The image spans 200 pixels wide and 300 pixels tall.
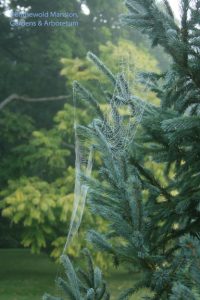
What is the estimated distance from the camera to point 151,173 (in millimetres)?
1930

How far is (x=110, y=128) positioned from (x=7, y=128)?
982cm

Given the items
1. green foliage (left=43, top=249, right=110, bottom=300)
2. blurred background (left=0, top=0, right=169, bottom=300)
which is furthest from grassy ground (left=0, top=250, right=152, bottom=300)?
green foliage (left=43, top=249, right=110, bottom=300)

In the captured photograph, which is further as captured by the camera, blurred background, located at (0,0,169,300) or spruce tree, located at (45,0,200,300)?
blurred background, located at (0,0,169,300)

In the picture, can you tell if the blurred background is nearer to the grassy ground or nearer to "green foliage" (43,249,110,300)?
the grassy ground

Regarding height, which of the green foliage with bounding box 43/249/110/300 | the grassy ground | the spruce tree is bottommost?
the grassy ground

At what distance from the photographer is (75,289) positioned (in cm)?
179

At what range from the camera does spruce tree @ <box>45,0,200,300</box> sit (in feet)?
5.25

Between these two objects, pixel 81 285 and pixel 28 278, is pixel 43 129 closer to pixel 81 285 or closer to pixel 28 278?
pixel 28 278

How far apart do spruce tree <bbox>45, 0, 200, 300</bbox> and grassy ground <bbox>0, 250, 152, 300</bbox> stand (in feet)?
22.2

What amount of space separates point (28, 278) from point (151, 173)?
1119 centimetres

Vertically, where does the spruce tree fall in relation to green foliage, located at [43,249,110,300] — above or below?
above

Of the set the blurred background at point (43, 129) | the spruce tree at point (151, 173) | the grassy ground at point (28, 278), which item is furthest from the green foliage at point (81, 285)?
the grassy ground at point (28, 278)

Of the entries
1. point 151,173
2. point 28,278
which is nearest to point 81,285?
point 151,173

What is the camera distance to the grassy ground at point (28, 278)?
10.7m
